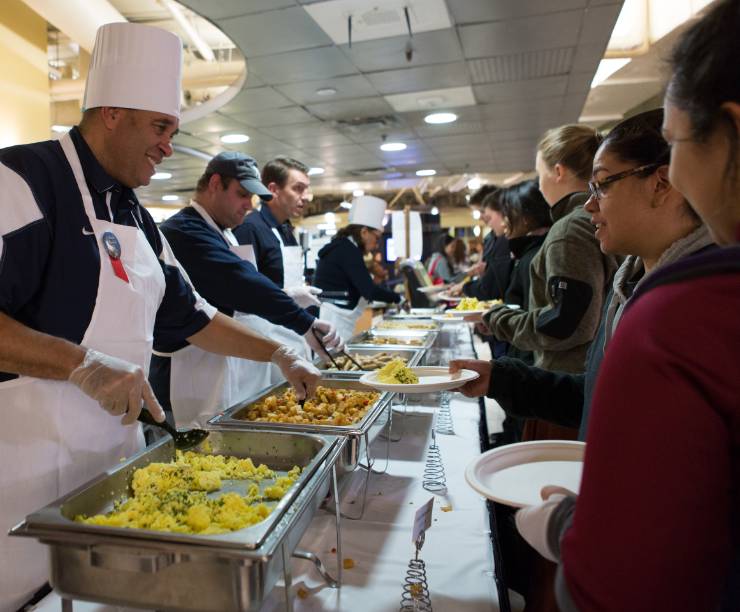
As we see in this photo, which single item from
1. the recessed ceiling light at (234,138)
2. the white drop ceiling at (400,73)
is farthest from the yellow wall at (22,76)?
the recessed ceiling light at (234,138)

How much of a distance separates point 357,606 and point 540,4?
10.7 ft

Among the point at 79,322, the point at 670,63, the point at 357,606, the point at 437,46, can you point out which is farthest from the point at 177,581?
the point at 437,46

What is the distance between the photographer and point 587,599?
47 cm

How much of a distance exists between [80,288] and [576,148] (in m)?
1.54

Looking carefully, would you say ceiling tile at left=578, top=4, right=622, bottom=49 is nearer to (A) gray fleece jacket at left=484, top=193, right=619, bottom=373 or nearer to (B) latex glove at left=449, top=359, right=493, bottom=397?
(A) gray fleece jacket at left=484, top=193, right=619, bottom=373

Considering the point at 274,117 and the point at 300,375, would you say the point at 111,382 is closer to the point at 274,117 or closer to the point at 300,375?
the point at 300,375

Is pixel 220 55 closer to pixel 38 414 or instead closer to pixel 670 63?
pixel 38 414

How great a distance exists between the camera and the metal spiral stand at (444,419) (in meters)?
1.90

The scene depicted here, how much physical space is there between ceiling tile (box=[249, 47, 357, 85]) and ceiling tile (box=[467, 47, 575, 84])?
97 centimetres

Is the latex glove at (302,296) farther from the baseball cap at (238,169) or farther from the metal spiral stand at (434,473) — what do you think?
the metal spiral stand at (434,473)

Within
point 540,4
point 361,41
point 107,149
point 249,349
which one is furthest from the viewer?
point 361,41

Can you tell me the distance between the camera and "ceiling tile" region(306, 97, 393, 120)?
4.95 meters

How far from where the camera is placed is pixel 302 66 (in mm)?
4016

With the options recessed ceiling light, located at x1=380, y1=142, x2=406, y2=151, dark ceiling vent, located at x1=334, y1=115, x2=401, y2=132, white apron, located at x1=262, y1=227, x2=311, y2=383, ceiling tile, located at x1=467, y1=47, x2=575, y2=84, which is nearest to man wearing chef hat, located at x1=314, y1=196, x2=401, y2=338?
white apron, located at x1=262, y1=227, x2=311, y2=383
